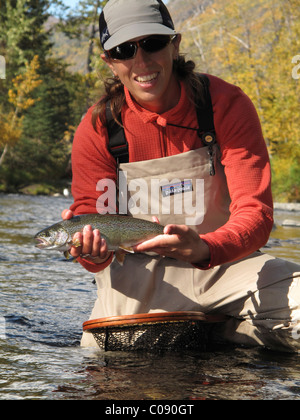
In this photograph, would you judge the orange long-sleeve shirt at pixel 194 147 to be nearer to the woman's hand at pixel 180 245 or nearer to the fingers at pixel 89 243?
the woman's hand at pixel 180 245

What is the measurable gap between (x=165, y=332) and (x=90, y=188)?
99 centimetres

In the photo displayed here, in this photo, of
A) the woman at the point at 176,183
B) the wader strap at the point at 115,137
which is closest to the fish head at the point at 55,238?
the woman at the point at 176,183

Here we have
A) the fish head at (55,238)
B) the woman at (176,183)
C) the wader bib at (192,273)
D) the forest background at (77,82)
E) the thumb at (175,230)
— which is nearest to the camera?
the thumb at (175,230)

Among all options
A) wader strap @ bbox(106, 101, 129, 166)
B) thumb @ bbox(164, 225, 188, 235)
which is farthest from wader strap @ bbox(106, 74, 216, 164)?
thumb @ bbox(164, 225, 188, 235)

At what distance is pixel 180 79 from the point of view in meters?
3.84

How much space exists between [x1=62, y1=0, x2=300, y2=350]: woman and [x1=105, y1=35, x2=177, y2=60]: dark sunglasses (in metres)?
0.02

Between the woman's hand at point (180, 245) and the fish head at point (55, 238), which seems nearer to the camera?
the woman's hand at point (180, 245)

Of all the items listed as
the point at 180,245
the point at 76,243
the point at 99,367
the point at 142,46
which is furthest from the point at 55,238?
the point at 142,46

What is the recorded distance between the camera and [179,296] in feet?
12.1

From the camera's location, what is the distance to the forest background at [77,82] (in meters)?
24.3

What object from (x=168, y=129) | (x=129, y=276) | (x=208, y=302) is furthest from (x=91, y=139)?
(x=208, y=302)

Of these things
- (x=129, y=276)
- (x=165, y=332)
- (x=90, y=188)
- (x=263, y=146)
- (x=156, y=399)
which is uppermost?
(x=263, y=146)

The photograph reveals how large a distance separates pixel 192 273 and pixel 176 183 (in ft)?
1.87

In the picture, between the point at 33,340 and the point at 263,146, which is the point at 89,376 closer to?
the point at 33,340
